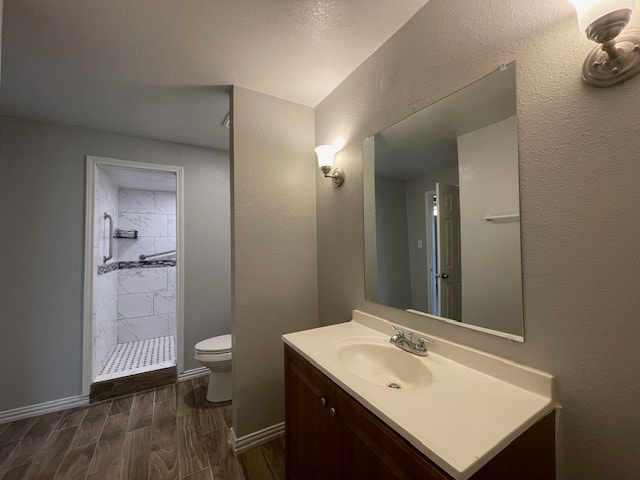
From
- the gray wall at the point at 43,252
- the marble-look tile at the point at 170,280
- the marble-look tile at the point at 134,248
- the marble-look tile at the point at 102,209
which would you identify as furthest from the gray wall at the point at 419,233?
the marble-look tile at the point at 134,248

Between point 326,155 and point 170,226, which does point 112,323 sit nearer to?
point 170,226

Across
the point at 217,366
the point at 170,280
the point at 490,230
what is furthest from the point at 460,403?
the point at 170,280

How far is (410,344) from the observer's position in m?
1.12

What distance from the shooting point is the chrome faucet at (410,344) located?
1085 mm

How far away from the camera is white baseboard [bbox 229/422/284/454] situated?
5.19ft

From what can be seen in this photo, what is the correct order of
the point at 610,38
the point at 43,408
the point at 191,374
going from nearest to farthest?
the point at 610,38 → the point at 43,408 → the point at 191,374

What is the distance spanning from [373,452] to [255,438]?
1.23 m

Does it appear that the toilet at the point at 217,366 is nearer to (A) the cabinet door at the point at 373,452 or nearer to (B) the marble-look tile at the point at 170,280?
(A) the cabinet door at the point at 373,452

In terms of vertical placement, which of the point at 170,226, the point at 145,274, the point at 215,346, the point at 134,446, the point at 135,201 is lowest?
the point at 134,446

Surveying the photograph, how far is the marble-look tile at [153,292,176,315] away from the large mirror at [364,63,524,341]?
133 inches

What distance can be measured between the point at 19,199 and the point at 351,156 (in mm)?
2509

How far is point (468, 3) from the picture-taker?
980mm

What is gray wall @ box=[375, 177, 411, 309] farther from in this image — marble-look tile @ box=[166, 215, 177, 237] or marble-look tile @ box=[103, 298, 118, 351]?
marble-look tile @ box=[166, 215, 177, 237]

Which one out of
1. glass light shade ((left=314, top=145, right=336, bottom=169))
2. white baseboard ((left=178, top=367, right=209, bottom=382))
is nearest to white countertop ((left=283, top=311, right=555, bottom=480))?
glass light shade ((left=314, top=145, right=336, bottom=169))
